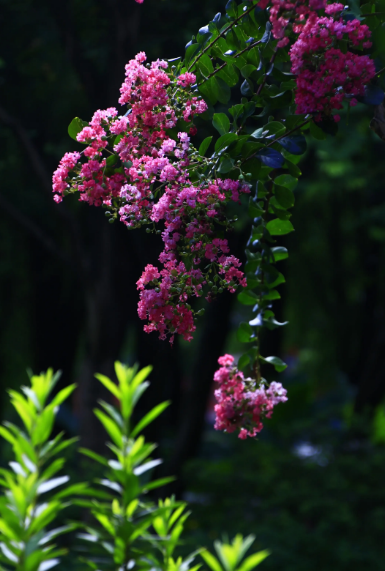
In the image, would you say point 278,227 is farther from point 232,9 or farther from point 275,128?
point 232,9

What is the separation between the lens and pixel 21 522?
1.44 meters

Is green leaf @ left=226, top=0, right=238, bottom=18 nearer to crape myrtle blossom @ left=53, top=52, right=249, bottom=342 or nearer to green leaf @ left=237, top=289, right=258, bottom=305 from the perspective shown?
crape myrtle blossom @ left=53, top=52, right=249, bottom=342

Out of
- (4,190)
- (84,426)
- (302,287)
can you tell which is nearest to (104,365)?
(84,426)

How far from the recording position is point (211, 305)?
7.97 meters

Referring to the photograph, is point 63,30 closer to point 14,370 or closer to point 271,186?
point 14,370

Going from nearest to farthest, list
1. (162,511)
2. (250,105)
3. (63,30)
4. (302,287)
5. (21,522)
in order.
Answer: (21,522)
(162,511)
(250,105)
(63,30)
(302,287)

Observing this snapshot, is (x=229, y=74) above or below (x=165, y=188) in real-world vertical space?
above

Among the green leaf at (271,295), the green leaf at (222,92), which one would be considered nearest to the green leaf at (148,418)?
the green leaf at (271,295)

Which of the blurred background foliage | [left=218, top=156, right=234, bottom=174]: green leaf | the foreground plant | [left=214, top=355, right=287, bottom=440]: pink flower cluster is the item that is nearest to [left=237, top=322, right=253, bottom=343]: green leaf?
the foreground plant

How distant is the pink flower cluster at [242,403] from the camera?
1857 mm

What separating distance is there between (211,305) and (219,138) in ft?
20.8

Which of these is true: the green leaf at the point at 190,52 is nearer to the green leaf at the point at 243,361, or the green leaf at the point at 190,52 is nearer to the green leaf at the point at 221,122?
the green leaf at the point at 221,122

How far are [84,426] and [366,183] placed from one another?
4561 mm

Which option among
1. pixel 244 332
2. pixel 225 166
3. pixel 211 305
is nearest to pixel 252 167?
pixel 225 166
